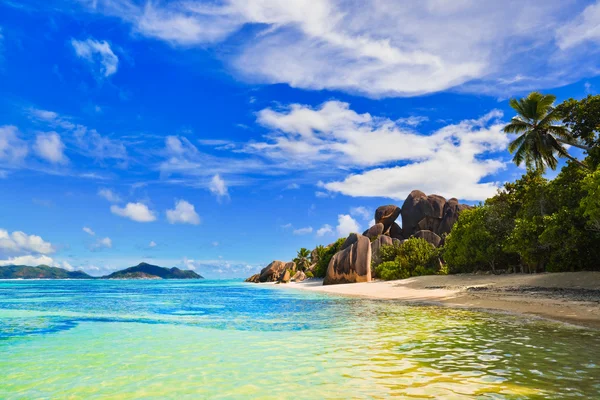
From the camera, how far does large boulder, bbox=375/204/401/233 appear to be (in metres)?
77.1

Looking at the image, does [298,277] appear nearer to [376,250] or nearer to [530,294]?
[376,250]

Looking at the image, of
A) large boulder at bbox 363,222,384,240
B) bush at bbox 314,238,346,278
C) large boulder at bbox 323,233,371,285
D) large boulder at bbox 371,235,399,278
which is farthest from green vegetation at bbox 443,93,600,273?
large boulder at bbox 363,222,384,240

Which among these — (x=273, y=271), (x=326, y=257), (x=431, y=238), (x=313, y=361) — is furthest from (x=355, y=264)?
(x=273, y=271)

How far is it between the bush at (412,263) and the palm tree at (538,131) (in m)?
13.9

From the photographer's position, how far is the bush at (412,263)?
42.7 meters

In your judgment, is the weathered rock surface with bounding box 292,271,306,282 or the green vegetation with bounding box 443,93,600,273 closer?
the green vegetation with bounding box 443,93,600,273

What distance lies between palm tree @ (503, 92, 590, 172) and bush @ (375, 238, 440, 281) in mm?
13900

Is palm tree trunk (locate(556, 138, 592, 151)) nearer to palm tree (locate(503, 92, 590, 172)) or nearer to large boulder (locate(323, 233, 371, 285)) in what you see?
palm tree (locate(503, 92, 590, 172))

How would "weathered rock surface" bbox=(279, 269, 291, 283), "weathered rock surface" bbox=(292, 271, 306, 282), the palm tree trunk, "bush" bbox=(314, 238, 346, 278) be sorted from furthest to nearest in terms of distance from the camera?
"weathered rock surface" bbox=(292, 271, 306, 282) → "weathered rock surface" bbox=(279, 269, 291, 283) → "bush" bbox=(314, 238, 346, 278) → the palm tree trunk

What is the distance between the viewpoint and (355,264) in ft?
145

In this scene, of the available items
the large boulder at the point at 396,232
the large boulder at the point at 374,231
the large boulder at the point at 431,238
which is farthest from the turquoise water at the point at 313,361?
the large boulder at the point at 396,232

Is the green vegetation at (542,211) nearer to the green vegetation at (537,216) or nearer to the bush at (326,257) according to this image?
the green vegetation at (537,216)

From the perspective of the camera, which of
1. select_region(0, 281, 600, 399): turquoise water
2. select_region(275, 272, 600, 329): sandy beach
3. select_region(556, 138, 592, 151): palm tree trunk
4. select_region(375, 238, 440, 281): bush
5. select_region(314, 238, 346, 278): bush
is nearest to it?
select_region(0, 281, 600, 399): turquoise water

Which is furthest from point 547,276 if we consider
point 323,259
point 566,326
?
point 323,259
